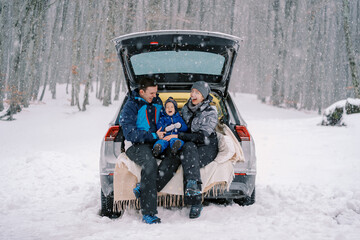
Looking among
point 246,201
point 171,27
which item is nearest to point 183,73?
point 246,201

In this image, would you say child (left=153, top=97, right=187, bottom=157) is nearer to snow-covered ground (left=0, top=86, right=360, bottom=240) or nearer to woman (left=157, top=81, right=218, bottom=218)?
woman (left=157, top=81, right=218, bottom=218)

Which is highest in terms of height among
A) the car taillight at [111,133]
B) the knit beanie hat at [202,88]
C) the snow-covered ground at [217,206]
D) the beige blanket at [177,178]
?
the knit beanie hat at [202,88]

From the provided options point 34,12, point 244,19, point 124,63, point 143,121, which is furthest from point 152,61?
point 244,19

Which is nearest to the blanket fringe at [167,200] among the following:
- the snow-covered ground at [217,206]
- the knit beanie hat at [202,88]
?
the snow-covered ground at [217,206]

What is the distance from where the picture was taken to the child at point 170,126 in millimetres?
3230

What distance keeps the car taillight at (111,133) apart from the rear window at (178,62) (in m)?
1.10

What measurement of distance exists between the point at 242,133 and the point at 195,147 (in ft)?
2.10

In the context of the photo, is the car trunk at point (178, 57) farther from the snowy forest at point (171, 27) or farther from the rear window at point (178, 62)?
the snowy forest at point (171, 27)

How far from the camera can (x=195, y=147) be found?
3.31m

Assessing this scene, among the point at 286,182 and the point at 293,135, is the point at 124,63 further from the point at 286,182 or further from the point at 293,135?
the point at 293,135

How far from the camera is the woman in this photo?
3117mm

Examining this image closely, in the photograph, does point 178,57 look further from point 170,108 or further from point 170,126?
point 170,126

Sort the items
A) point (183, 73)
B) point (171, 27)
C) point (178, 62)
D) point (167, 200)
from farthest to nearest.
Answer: point (171, 27), point (183, 73), point (178, 62), point (167, 200)

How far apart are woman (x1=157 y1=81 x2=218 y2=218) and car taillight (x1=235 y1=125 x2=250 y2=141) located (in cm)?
31
